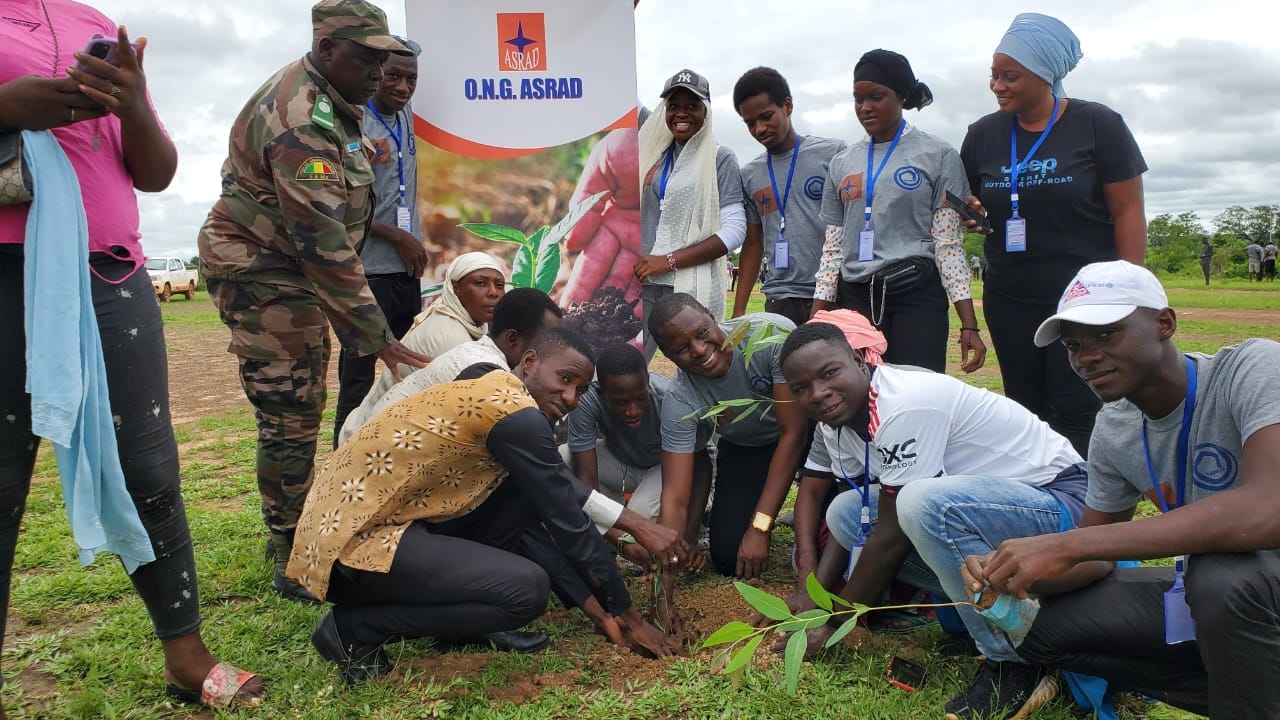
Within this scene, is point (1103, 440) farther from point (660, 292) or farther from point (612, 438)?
point (660, 292)

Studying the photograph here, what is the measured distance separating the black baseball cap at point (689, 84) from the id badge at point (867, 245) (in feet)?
3.65

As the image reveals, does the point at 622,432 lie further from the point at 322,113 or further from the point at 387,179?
the point at 322,113

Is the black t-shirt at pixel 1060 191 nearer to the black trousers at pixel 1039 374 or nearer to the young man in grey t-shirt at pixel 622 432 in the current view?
the black trousers at pixel 1039 374

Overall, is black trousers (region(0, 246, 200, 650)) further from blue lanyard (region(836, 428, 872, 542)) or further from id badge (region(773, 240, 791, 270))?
id badge (region(773, 240, 791, 270))

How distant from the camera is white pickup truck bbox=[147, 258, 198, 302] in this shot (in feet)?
102

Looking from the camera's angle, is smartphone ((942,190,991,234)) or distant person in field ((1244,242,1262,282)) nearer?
smartphone ((942,190,991,234))

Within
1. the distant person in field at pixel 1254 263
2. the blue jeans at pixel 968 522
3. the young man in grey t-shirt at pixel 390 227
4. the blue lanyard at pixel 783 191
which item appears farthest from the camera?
the distant person in field at pixel 1254 263

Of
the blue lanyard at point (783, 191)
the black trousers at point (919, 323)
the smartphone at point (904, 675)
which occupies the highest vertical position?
the blue lanyard at point (783, 191)

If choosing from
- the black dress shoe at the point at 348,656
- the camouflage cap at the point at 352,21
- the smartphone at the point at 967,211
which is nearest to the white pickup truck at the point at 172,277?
the camouflage cap at the point at 352,21

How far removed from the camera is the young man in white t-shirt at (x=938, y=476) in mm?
2490

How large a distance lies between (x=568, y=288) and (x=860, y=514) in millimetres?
2126

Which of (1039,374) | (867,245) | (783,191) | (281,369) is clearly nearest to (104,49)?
(281,369)

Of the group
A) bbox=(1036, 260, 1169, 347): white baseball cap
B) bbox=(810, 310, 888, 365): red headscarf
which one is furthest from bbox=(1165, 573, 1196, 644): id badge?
bbox=(810, 310, 888, 365): red headscarf

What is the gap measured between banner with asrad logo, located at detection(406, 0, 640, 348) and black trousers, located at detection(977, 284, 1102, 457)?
Result: 178cm
